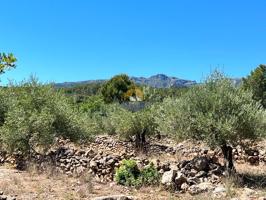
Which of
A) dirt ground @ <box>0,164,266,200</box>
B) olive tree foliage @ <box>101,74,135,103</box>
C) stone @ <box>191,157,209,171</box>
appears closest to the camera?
dirt ground @ <box>0,164,266,200</box>

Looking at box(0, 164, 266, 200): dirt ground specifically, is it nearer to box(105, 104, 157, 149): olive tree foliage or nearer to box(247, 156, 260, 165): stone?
box(247, 156, 260, 165): stone

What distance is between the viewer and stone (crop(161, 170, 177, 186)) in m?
11.6

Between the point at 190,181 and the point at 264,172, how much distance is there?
449 centimetres

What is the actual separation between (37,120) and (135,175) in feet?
16.9

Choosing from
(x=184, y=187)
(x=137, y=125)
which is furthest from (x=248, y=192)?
(x=137, y=125)

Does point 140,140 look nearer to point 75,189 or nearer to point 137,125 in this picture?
point 137,125

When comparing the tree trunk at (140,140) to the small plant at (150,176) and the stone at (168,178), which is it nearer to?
the small plant at (150,176)

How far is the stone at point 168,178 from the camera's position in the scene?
11.6m

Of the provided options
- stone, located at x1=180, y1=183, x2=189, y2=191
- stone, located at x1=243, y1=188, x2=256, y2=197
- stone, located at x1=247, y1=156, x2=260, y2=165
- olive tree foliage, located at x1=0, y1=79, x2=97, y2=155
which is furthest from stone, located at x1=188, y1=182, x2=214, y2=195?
olive tree foliage, located at x1=0, y1=79, x2=97, y2=155

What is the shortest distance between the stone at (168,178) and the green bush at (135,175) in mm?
322

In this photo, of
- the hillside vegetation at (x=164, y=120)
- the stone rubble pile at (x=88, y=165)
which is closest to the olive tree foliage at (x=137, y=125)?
the hillside vegetation at (x=164, y=120)

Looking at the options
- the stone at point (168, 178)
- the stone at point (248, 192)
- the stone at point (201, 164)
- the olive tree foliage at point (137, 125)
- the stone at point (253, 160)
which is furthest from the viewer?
the olive tree foliage at point (137, 125)

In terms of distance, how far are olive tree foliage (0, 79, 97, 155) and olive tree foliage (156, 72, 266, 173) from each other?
5.06 metres

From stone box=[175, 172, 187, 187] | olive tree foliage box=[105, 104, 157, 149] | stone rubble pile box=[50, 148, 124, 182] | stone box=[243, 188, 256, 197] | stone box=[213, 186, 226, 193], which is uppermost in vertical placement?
olive tree foliage box=[105, 104, 157, 149]
